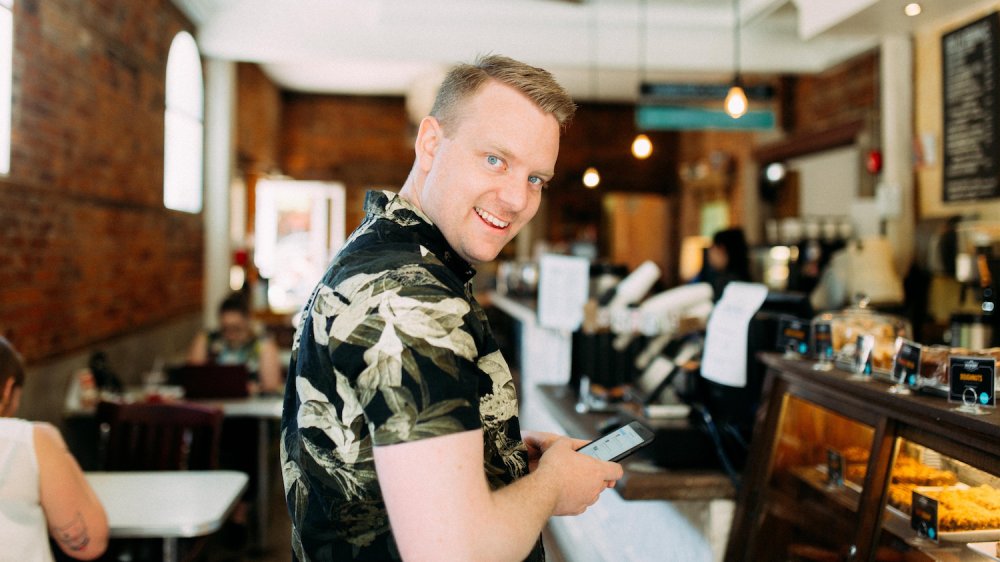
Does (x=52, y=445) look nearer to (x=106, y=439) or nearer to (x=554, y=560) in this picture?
(x=106, y=439)

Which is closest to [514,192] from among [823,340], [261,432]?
[823,340]

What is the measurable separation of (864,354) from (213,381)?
3474 millimetres

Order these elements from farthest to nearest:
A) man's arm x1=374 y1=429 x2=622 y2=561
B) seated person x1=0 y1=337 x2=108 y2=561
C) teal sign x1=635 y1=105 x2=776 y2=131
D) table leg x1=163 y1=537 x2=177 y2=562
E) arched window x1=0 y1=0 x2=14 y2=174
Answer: teal sign x1=635 y1=105 x2=776 y2=131 → arched window x1=0 y1=0 x2=14 y2=174 → table leg x1=163 y1=537 x2=177 y2=562 → seated person x1=0 y1=337 x2=108 y2=561 → man's arm x1=374 y1=429 x2=622 y2=561

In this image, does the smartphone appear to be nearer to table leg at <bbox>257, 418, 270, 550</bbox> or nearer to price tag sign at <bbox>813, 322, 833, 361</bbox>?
price tag sign at <bbox>813, 322, 833, 361</bbox>

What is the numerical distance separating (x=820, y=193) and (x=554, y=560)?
6477 millimetres

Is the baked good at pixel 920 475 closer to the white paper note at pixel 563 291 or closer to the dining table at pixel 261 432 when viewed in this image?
the white paper note at pixel 563 291

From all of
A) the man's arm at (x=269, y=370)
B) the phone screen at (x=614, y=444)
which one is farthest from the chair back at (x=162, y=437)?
the phone screen at (x=614, y=444)

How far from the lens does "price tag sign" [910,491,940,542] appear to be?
150 centimetres

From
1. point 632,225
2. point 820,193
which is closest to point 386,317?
point 820,193

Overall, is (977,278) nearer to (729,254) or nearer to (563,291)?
(729,254)

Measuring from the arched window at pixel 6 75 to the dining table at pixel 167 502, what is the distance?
5.54 feet

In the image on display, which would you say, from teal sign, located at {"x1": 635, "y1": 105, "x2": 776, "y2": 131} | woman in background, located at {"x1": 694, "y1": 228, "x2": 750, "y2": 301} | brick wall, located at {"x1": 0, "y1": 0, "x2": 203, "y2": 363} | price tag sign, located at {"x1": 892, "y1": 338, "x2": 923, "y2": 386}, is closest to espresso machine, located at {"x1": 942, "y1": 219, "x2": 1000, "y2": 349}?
woman in background, located at {"x1": 694, "y1": 228, "x2": 750, "y2": 301}

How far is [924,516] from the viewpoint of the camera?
5.03ft

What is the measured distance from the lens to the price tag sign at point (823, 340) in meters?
2.06
